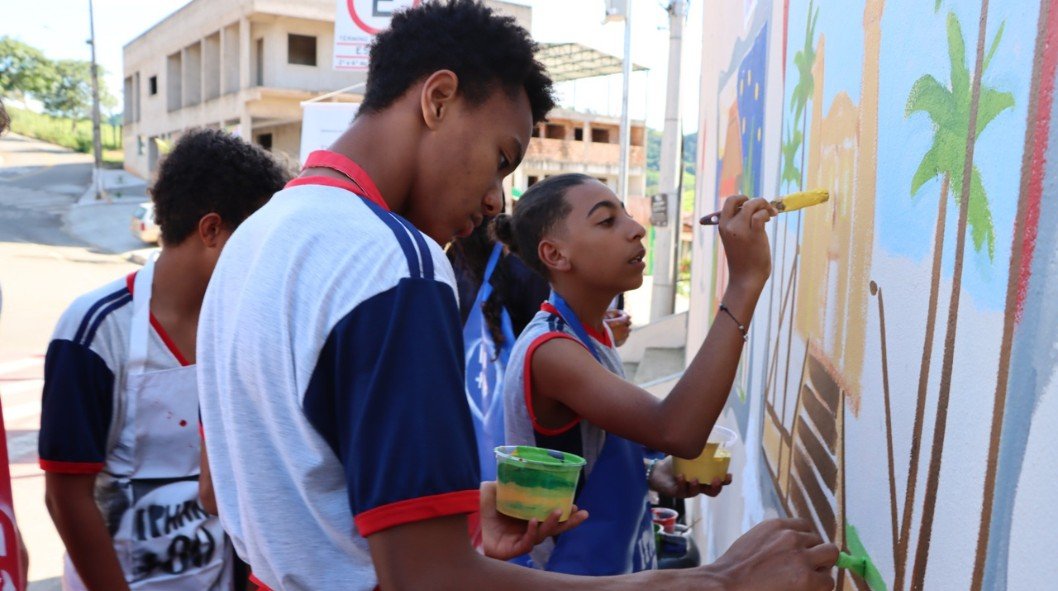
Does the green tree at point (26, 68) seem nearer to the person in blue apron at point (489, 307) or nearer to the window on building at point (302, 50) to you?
the window on building at point (302, 50)

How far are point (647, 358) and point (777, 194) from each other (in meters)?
7.20

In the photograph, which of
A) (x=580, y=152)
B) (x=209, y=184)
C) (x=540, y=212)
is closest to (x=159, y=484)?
(x=209, y=184)

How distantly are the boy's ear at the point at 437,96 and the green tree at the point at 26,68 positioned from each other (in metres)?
50.2

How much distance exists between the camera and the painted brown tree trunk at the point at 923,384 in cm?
135

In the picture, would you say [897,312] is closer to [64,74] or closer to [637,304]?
[637,304]

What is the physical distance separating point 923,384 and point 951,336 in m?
0.13

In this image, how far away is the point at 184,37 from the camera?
3155 centimetres

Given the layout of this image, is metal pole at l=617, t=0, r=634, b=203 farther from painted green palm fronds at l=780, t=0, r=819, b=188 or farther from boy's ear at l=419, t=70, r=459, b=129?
boy's ear at l=419, t=70, r=459, b=129

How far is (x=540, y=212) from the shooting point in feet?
8.62

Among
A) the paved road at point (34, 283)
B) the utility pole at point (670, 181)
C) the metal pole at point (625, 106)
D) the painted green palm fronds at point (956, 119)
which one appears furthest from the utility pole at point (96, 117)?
the painted green palm fronds at point (956, 119)

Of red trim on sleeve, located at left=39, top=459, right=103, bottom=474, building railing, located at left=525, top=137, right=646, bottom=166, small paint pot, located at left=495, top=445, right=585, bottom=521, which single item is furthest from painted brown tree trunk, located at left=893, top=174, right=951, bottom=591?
building railing, located at left=525, top=137, right=646, bottom=166

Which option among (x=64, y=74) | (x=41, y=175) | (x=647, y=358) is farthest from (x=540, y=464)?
(x=64, y=74)

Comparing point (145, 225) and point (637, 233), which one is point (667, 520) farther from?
point (145, 225)

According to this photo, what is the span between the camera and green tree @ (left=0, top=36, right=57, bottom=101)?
160ft
